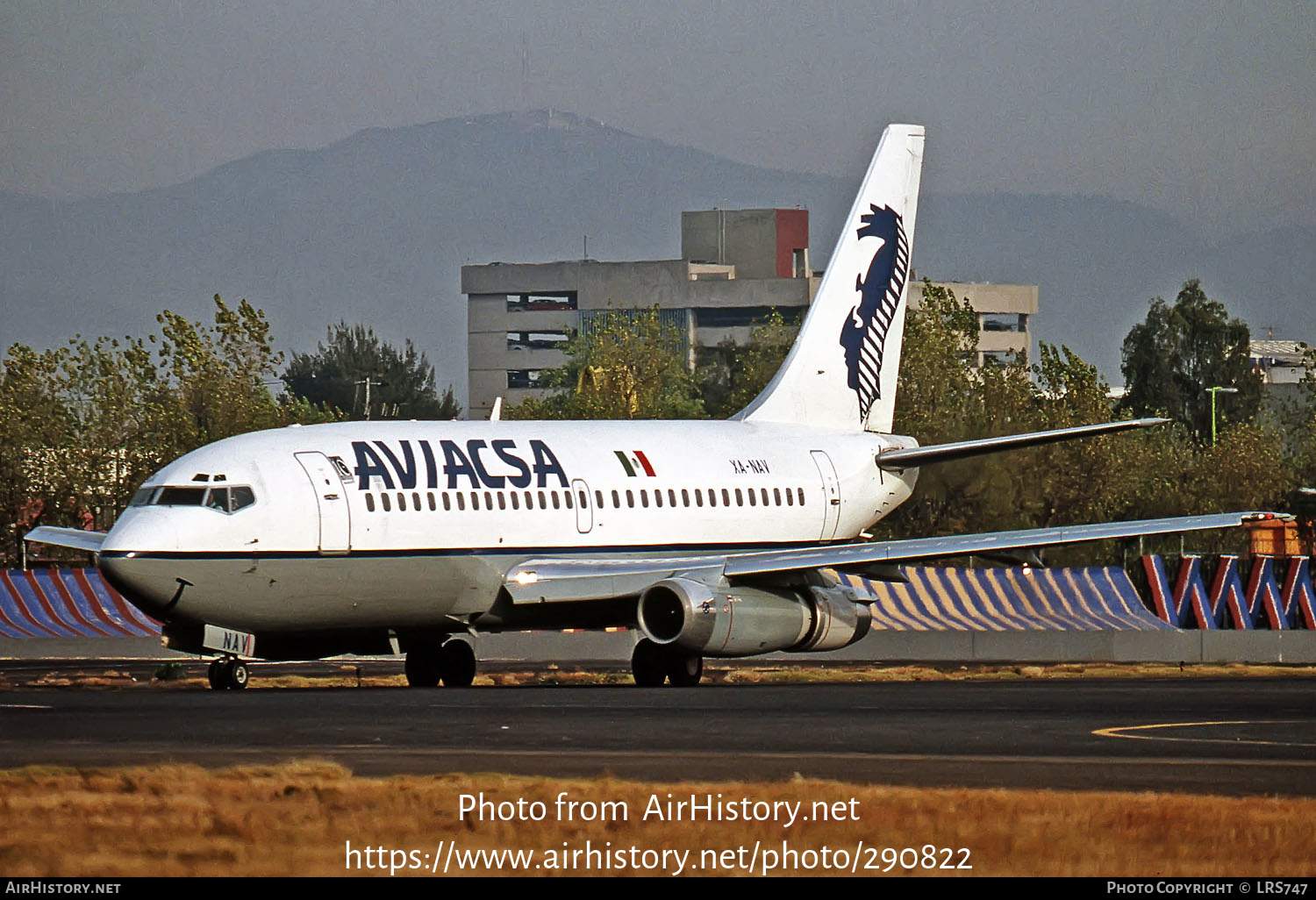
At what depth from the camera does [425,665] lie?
1437 inches

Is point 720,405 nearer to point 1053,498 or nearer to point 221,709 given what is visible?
point 1053,498

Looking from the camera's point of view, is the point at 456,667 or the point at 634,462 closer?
the point at 456,667

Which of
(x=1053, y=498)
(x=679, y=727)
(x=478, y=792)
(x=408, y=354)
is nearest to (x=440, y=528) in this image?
(x=679, y=727)

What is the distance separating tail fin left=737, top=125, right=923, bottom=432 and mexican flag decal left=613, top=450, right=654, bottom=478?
483 centimetres

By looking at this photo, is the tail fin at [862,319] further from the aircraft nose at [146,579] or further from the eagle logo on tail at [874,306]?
the aircraft nose at [146,579]

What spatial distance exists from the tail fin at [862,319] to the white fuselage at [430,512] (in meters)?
1.85

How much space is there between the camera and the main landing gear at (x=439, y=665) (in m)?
36.4

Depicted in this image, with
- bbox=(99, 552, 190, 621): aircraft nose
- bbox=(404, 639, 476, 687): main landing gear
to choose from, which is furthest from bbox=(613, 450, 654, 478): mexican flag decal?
bbox=(99, 552, 190, 621): aircraft nose

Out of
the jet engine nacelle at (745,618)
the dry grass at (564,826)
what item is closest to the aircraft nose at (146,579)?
the jet engine nacelle at (745,618)

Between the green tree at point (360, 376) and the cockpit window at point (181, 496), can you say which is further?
the green tree at point (360, 376)

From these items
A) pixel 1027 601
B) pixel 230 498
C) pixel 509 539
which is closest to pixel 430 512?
pixel 509 539

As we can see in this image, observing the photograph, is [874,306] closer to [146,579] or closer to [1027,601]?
[1027,601]

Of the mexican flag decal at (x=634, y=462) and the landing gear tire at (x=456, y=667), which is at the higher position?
the mexican flag decal at (x=634, y=462)

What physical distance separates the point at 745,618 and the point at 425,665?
5848 mm
